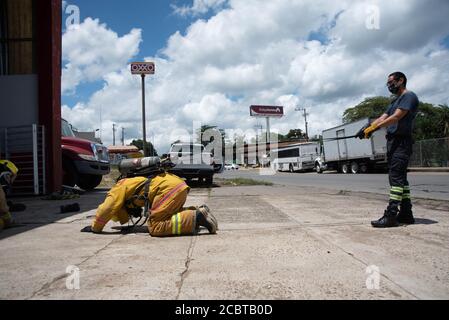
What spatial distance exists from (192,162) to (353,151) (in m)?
16.7

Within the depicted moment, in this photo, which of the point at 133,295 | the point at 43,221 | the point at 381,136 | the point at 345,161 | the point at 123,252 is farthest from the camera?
the point at 345,161

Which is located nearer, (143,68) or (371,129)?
(371,129)

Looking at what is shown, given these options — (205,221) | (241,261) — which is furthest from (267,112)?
(241,261)

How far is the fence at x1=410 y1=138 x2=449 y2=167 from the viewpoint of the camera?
89.0ft

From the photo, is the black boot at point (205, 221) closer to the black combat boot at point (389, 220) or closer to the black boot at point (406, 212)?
the black combat boot at point (389, 220)

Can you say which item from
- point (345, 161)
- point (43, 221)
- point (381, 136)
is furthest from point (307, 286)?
point (345, 161)

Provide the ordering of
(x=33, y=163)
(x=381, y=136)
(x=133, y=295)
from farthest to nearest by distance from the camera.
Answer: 1. (x=381, y=136)
2. (x=33, y=163)
3. (x=133, y=295)

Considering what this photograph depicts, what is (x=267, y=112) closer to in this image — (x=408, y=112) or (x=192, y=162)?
(x=192, y=162)

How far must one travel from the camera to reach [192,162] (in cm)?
1431

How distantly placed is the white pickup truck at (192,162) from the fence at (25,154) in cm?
429

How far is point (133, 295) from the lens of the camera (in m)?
2.40
